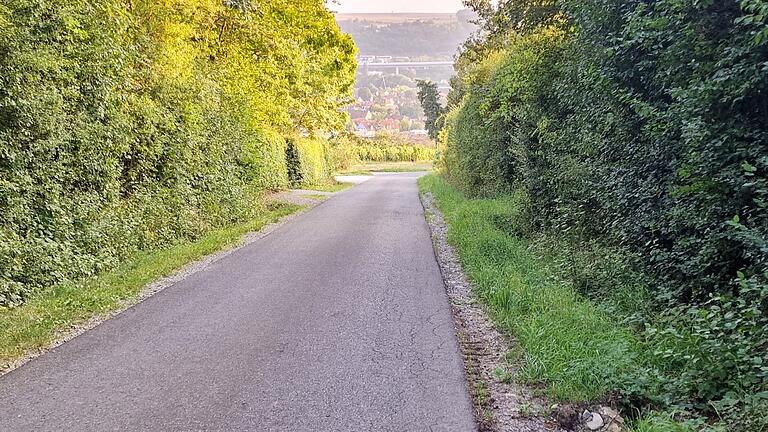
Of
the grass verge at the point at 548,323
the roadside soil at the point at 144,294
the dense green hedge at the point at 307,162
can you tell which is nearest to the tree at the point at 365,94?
the dense green hedge at the point at 307,162

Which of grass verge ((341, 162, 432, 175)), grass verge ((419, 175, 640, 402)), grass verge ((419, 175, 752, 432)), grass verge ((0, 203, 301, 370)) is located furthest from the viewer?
grass verge ((341, 162, 432, 175))

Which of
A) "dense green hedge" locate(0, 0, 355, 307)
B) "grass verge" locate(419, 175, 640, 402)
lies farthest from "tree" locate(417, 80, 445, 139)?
"grass verge" locate(419, 175, 640, 402)

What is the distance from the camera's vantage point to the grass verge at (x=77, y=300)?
575 centimetres

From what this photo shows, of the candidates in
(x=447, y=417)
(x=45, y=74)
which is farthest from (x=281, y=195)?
(x=447, y=417)

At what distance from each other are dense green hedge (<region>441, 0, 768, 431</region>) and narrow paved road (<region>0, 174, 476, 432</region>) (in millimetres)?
1761

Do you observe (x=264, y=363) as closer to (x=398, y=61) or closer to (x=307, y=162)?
(x=307, y=162)

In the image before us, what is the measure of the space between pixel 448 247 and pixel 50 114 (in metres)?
7.30

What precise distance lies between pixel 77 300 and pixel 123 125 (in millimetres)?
3963

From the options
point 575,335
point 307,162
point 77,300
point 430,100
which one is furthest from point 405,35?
point 575,335

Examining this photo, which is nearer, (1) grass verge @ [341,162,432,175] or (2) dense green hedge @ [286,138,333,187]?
(2) dense green hedge @ [286,138,333,187]

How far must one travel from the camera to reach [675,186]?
18.5 ft

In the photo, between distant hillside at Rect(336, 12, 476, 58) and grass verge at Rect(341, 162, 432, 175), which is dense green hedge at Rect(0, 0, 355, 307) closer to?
grass verge at Rect(341, 162, 432, 175)

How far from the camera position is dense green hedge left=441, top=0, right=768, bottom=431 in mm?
4098

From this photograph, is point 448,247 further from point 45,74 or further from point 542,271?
point 45,74
